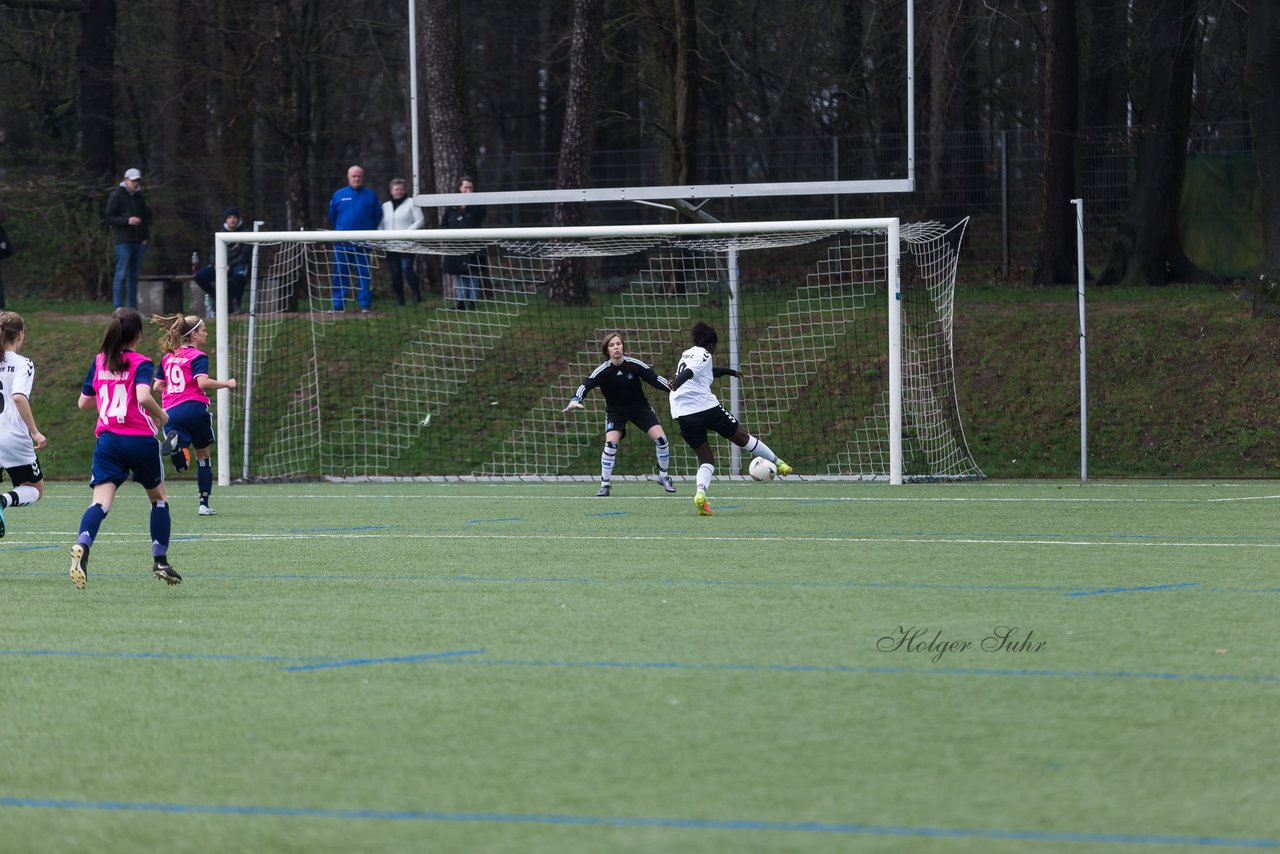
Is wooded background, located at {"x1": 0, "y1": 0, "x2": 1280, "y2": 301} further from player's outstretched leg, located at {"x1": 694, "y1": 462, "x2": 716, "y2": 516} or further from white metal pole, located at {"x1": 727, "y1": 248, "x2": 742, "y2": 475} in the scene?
player's outstretched leg, located at {"x1": 694, "y1": 462, "x2": 716, "y2": 516}

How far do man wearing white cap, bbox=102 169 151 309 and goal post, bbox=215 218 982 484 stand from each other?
1605mm

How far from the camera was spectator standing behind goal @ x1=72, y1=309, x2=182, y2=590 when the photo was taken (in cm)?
902

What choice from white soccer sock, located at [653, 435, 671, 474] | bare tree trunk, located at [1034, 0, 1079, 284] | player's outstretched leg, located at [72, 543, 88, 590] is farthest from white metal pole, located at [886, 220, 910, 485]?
player's outstretched leg, located at [72, 543, 88, 590]

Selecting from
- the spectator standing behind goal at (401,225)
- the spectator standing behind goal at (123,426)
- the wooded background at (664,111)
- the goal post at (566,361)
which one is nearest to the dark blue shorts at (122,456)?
the spectator standing behind goal at (123,426)

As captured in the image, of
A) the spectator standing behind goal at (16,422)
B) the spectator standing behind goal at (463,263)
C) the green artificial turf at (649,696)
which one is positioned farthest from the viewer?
the spectator standing behind goal at (463,263)

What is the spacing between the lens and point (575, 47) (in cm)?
2414

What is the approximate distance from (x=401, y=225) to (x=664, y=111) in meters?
5.08

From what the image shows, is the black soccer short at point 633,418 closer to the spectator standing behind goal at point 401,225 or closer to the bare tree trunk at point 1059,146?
the spectator standing behind goal at point 401,225

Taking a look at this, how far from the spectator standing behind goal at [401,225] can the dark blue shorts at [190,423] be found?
557 cm

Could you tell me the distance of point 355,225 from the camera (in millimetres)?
21469

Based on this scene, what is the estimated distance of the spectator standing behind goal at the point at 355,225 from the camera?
21484mm

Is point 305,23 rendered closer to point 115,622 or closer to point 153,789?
point 115,622

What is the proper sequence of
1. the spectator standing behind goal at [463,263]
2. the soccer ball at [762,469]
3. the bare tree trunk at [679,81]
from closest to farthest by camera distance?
the soccer ball at [762,469] < the spectator standing behind goal at [463,263] < the bare tree trunk at [679,81]

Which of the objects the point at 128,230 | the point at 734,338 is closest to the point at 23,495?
the point at 734,338
